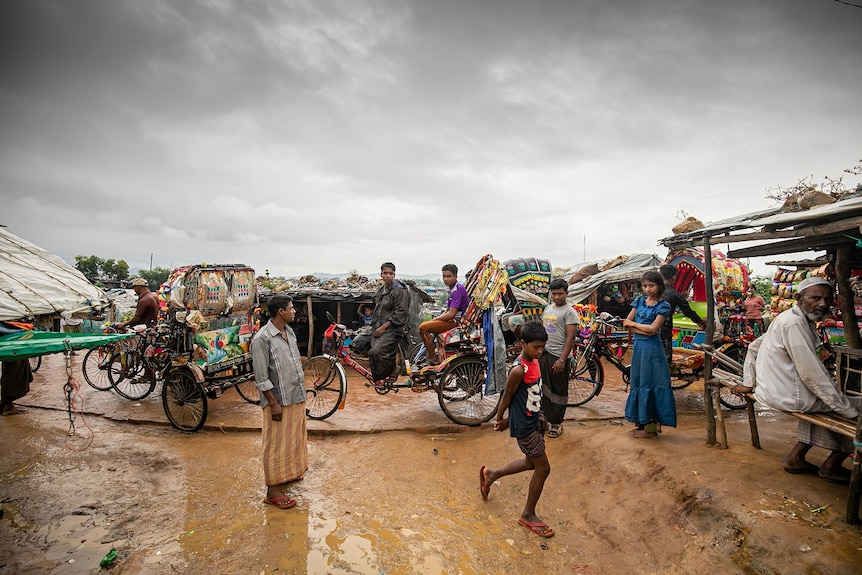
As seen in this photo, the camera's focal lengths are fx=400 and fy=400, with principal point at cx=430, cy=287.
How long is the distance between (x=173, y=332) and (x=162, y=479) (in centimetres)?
266

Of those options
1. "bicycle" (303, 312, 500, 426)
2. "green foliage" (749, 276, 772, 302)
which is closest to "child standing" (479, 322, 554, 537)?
"bicycle" (303, 312, 500, 426)

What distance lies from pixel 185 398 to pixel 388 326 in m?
3.47

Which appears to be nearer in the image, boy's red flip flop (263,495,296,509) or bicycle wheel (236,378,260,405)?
boy's red flip flop (263,495,296,509)

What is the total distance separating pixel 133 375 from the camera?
7.65 metres

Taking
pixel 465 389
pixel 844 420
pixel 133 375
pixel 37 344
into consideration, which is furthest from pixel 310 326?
pixel 844 420

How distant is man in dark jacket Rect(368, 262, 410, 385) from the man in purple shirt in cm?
41

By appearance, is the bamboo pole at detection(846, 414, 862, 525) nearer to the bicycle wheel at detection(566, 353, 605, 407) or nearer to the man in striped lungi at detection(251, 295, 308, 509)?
the bicycle wheel at detection(566, 353, 605, 407)

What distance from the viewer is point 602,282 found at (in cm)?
1434

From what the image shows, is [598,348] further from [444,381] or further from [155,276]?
[155,276]

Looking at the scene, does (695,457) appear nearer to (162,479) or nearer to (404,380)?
(404,380)

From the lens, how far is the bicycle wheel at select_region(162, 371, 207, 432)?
20.6 feet

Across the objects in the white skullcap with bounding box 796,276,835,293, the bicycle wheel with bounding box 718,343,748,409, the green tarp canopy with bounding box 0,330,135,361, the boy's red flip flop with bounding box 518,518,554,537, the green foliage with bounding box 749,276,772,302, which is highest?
the green foliage with bounding box 749,276,772,302

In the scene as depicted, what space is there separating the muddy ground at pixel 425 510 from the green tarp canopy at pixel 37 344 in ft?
5.77

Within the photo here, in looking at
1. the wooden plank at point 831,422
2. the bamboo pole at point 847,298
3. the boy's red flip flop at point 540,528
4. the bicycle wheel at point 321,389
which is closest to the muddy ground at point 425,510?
the boy's red flip flop at point 540,528
